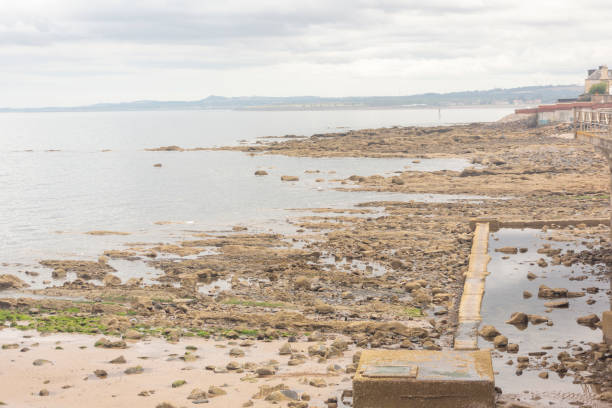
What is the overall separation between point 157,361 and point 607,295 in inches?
450

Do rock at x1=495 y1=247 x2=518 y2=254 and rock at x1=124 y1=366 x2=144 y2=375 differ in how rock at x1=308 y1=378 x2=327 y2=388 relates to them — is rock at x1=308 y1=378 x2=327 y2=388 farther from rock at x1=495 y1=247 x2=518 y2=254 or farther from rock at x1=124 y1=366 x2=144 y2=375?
rock at x1=495 y1=247 x2=518 y2=254

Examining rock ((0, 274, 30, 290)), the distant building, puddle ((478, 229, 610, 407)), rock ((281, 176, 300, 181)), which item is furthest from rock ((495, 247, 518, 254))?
the distant building

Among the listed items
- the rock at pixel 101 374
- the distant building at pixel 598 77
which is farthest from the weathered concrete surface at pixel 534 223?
the distant building at pixel 598 77

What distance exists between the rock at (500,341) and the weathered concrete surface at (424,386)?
3.86 metres

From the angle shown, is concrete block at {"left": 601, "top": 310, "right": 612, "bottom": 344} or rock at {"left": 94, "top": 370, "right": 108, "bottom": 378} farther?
concrete block at {"left": 601, "top": 310, "right": 612, "bottom": 344}

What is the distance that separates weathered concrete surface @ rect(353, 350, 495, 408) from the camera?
1083cm

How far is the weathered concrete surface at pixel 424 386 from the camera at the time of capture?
1083cm

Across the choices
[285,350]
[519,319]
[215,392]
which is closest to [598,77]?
[519,319]

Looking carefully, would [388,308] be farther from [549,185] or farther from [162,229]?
[549,185]

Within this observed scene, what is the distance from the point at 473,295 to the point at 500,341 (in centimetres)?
384

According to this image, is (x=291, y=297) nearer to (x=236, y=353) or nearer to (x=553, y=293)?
(x=236, y=353)

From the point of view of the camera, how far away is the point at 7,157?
111 meters

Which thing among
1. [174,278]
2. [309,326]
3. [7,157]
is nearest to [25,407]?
[309,326]

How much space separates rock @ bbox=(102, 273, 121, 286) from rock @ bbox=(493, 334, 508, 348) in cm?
1258
